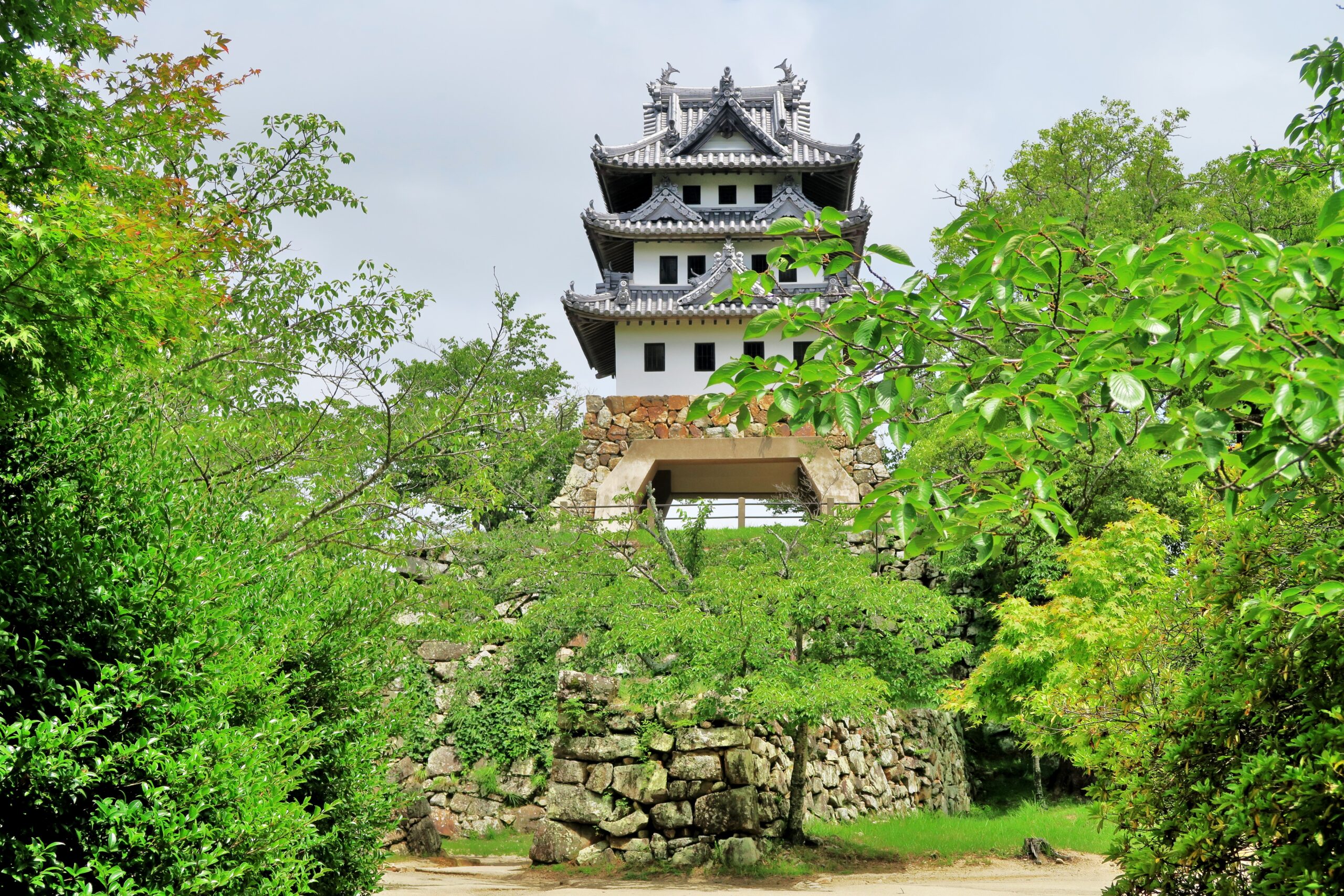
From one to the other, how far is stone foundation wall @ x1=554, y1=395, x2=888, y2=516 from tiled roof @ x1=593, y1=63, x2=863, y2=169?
6577 millimetres

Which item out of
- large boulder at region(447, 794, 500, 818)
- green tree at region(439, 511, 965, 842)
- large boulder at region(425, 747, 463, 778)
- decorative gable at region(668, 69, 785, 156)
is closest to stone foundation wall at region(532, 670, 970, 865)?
green tree at region(439, 511, 965, 842)

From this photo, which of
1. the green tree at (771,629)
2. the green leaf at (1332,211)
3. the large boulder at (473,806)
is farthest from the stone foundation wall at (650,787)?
the green leaf at (1332,211)

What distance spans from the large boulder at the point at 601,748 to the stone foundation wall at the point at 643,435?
9371 mm

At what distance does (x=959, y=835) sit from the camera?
44.1 ft

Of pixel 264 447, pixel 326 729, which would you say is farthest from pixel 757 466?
pixel 326 729

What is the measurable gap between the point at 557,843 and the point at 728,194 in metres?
17.6

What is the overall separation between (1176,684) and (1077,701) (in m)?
3.70

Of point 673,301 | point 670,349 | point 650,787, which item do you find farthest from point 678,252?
point 650,787

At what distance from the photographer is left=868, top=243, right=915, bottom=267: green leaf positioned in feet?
9.34

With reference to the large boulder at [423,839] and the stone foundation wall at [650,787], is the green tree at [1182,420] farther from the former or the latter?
the large boulder at [423,839]

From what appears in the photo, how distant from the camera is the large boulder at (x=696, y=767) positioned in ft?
37.6

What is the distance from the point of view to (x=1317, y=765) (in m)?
3.28

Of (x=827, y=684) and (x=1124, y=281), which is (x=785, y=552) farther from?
(x=1124, y=281)

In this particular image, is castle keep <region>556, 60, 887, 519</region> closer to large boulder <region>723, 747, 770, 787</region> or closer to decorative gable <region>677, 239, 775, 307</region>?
decorative gable <region>677, 239, 775, 307</region>
